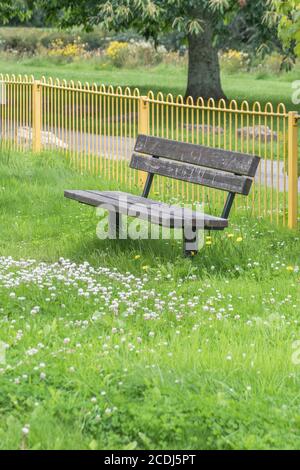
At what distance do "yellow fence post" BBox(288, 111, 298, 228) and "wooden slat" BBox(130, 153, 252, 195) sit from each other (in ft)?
3.72

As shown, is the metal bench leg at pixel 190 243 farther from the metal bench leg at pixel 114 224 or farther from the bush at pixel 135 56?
the bush at pixel 135 56

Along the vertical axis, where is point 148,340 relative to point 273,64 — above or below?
above

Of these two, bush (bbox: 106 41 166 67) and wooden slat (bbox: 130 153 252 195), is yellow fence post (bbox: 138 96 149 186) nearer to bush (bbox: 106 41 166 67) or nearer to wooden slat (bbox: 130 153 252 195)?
wooden slat (bbox: 130 153 252 195)

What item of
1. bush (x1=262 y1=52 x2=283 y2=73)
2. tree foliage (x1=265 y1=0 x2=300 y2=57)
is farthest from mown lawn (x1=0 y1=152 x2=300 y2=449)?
bush (x1=262 y1=52 x2=283 y2=73)

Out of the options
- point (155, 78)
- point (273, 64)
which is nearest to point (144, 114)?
point (155, 78)

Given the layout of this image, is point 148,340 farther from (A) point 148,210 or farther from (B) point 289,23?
(B) point 289,23

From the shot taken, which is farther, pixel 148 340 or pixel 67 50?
pixel 67 50

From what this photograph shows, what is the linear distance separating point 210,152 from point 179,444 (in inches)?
180

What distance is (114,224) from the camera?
9.38 metres

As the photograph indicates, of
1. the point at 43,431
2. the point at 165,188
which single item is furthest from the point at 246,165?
the point at 43,431

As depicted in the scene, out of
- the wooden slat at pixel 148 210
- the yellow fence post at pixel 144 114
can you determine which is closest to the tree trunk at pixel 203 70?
the yellow fence post at pixel 144 114

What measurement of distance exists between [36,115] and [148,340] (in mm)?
8802
